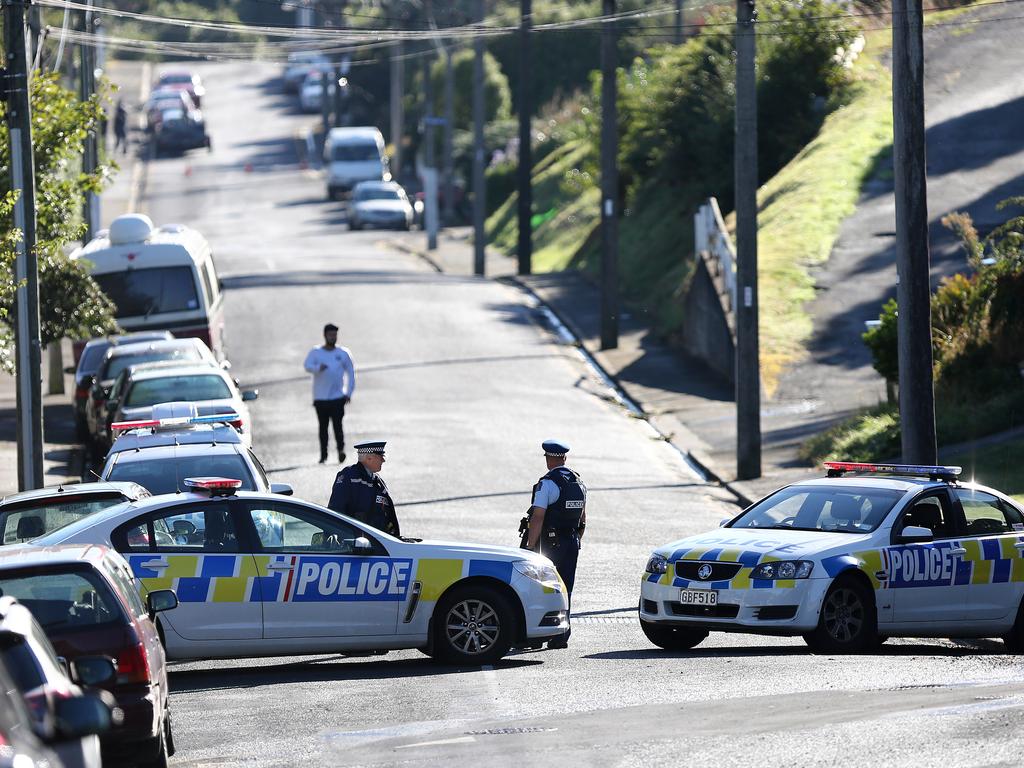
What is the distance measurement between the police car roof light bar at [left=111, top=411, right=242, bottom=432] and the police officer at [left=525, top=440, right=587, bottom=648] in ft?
16.2

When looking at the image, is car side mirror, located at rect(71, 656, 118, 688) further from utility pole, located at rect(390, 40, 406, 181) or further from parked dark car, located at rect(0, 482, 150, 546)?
utility pole, located at rect(390, 40, 406, 181)

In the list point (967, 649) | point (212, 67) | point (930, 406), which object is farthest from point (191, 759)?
point (212, 67)

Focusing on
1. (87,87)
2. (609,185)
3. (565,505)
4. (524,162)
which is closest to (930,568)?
(565,505)

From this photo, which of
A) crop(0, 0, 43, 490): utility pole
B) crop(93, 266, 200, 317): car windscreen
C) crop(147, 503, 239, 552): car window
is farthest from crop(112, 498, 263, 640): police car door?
crop(93, 266, 200, 317): car windscreen

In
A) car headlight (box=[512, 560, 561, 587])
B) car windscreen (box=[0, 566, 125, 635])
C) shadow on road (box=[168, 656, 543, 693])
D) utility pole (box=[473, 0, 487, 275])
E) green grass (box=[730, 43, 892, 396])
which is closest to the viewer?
car windscreen (box=[0, 566, 125, 635])

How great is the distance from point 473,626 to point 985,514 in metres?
4.52

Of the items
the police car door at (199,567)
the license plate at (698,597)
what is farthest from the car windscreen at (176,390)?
the license plate at (698,597)

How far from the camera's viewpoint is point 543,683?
12.0 meters

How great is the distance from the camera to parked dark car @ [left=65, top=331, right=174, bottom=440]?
27000 mm

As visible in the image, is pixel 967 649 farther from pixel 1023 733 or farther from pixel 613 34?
pixel 613 34

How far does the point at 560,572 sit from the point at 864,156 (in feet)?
80.0

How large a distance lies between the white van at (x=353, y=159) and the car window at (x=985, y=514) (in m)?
53.4

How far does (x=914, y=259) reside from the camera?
17891 millimetres

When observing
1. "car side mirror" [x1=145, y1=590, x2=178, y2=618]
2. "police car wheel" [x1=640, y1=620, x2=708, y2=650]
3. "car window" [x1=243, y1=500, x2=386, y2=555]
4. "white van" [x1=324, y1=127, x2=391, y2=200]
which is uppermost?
"white van" [x1=324, y1=127, x2=391, y2=200]
